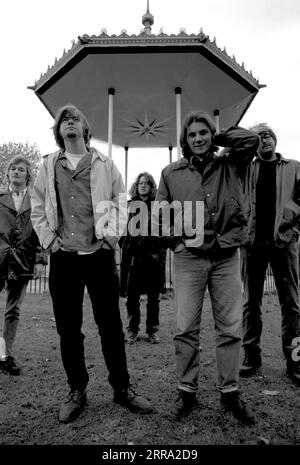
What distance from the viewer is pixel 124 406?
9.00 ft

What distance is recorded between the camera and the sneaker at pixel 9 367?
3.57 m

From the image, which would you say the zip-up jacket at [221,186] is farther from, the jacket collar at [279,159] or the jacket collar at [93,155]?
the jacket collar at [279,159]

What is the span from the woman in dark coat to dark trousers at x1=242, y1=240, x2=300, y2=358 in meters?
1.58

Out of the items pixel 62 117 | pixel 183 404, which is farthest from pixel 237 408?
pixel 62 117

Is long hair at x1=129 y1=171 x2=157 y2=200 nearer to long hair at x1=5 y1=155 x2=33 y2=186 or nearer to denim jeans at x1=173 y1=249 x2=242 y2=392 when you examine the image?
long hair at x1=5 y1=155 x2=33 y2=186

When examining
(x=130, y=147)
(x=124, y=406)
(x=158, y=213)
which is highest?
(x=130, y=147)

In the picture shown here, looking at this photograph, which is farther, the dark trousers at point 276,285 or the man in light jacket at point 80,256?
the dark trousers at point 276,285

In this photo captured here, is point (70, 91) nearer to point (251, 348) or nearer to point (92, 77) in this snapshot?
point (92, 77)

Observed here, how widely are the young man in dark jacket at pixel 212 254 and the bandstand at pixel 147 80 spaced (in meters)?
6.59

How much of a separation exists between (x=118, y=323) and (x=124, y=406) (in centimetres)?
66

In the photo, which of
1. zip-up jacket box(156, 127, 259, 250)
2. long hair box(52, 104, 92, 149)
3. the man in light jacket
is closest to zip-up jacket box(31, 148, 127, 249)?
the man in light jacket

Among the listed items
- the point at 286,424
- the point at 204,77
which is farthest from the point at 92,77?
the point at 286,424

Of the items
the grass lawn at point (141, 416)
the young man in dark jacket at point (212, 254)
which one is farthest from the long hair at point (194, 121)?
the grass lawn at point (141, 416)

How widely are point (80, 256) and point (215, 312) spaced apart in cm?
112
